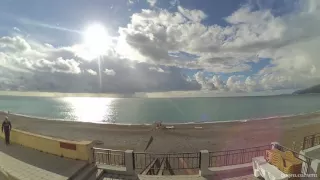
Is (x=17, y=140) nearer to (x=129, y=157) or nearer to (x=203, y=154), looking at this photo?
(x=129, y=157)

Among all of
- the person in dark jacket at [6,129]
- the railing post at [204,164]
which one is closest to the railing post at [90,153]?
the railing post at [204,164]

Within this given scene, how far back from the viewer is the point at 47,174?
713 centimetres

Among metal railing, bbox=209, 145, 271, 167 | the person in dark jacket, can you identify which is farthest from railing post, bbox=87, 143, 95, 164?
the person in dark jacket

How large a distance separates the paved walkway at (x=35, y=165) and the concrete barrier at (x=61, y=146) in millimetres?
232

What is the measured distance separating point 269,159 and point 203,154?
2613 millimetres

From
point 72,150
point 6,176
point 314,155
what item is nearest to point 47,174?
point 72,150

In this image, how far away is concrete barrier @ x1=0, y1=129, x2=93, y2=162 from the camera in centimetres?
812

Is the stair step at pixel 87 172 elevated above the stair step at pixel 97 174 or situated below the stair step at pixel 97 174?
above

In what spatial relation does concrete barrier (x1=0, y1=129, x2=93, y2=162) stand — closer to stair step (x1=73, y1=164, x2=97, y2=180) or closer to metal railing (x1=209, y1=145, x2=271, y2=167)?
stair step (x1=73, y1=164, x2=97, y2=180)

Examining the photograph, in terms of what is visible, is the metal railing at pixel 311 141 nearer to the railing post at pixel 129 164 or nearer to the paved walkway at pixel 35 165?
the railing post at pixel 129 164

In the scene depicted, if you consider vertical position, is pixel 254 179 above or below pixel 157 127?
above

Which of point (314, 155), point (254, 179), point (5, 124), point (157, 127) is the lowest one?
point (157, 127)

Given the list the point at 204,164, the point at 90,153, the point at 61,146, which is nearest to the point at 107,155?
the point at 90,153

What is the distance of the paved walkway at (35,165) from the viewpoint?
7055 mm
